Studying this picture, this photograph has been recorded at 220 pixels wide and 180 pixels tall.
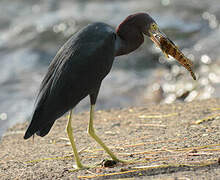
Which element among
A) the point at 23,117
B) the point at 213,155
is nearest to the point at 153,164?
the point at 213,155

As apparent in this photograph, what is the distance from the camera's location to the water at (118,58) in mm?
9109

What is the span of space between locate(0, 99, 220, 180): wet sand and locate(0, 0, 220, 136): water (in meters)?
2.06

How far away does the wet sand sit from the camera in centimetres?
362

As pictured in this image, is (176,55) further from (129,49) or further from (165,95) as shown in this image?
(165,95)

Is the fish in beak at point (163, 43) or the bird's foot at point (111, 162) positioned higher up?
the fish in beak at point (163, 43)

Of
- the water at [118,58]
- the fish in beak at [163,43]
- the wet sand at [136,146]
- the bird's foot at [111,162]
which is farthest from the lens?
the water at [118,58]

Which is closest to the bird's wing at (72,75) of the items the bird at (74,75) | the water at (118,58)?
the bird at (74,75)

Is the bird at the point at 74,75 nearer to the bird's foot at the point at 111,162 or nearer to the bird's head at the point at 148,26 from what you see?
the bird's foot at the point at 111,162

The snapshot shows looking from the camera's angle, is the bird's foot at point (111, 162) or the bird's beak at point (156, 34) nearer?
the bird's foot at point (111, 162)

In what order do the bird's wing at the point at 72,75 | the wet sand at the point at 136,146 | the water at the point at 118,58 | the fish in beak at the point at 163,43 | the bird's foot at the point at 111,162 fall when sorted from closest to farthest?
the wet sand at the point at 136,146 → the bird's wing at the point at 72,75 → the bird's foot at the point at 111,162 → the fish in beak at the point at 163,43 → the water at the point at 118,58

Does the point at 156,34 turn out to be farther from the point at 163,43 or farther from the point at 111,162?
the point at 111,162

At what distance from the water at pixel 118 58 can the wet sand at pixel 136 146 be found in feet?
6.75

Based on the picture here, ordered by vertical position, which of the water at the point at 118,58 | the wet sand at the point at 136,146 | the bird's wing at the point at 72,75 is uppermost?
the bird's wing at the point at 72,75

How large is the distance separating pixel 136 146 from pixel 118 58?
6679 millimetres
